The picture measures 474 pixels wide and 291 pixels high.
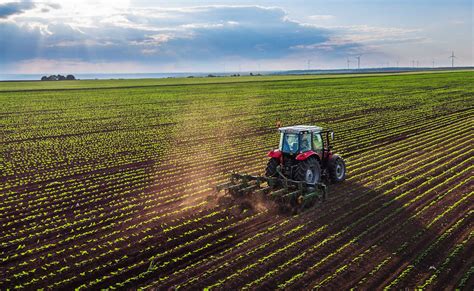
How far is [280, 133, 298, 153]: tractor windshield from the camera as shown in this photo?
14.4 m

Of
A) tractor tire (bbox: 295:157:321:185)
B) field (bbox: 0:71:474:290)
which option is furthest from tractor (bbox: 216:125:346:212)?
field (bbox: 0:71:474:290)

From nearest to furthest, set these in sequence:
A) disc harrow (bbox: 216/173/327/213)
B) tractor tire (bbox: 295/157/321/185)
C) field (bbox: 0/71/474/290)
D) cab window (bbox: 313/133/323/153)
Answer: field (bbox: 0/71/474/290) < disc harrow (bbox: 216/173/327/213) < tractor tire (bbox: 295/157/321/185) < cab window (bbox: 313/133/323/153)

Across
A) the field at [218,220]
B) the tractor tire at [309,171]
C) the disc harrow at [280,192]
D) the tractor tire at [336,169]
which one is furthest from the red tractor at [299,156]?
the field at [218,220]

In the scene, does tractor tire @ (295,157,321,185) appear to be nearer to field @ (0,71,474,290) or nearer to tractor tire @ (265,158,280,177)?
field @ (0,71,474,290)

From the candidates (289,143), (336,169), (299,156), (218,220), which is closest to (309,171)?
(299,156)

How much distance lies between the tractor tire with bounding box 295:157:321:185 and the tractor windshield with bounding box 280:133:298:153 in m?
0.59

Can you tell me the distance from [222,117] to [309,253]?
92.6ft

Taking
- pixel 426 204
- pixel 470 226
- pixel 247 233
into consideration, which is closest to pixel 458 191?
pixel 426 204

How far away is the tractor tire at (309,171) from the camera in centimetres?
1384

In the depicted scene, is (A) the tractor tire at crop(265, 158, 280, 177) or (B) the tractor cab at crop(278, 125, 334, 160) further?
(A) the tractor tire at crop(265, 158, 280, 177)

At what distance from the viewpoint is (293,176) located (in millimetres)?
14242

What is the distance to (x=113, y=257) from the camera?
34.1 feet

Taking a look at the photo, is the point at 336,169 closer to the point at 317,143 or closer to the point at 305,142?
Result: the point at 317,143

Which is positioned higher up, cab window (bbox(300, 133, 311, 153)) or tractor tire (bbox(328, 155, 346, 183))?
cab window (bbox(300, 133, 311, 153))
